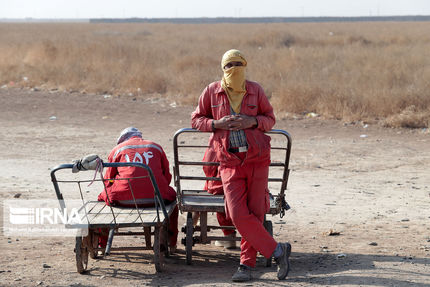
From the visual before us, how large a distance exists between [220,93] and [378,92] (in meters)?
8.93

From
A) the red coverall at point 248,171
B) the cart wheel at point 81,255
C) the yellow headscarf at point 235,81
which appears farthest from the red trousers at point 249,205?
the cart wheel at point 81,255

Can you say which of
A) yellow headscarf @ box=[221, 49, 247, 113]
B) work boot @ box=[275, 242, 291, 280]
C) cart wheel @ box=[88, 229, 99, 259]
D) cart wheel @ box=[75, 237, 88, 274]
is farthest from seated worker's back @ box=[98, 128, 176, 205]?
work boot @ box=[275, 242, 291, 280]

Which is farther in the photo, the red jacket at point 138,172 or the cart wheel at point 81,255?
the red jacket at point 138,172

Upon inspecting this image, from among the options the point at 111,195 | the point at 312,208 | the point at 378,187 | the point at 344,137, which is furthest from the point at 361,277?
the point at 344,137

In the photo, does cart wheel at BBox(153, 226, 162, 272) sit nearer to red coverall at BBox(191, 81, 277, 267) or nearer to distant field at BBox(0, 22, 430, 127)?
red coverall at BBox(191, 81, 277, 267)

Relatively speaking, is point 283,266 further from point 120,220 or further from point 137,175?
point 137,175

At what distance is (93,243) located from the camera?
555cm

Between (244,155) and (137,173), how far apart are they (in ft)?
3.30

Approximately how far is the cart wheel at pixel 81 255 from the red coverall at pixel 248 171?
1094 mm

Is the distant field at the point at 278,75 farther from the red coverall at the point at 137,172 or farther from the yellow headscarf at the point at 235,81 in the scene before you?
the yellow headscarf at the point at 235,81

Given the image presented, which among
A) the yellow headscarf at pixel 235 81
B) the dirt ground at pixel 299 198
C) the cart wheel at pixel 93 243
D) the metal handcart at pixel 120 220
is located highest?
the yellow headscarf at pixel 235 81

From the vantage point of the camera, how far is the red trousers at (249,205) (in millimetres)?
4742

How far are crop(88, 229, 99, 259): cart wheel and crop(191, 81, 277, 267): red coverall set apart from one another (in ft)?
3.90

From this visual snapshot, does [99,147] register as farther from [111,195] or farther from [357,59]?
[357,59]
